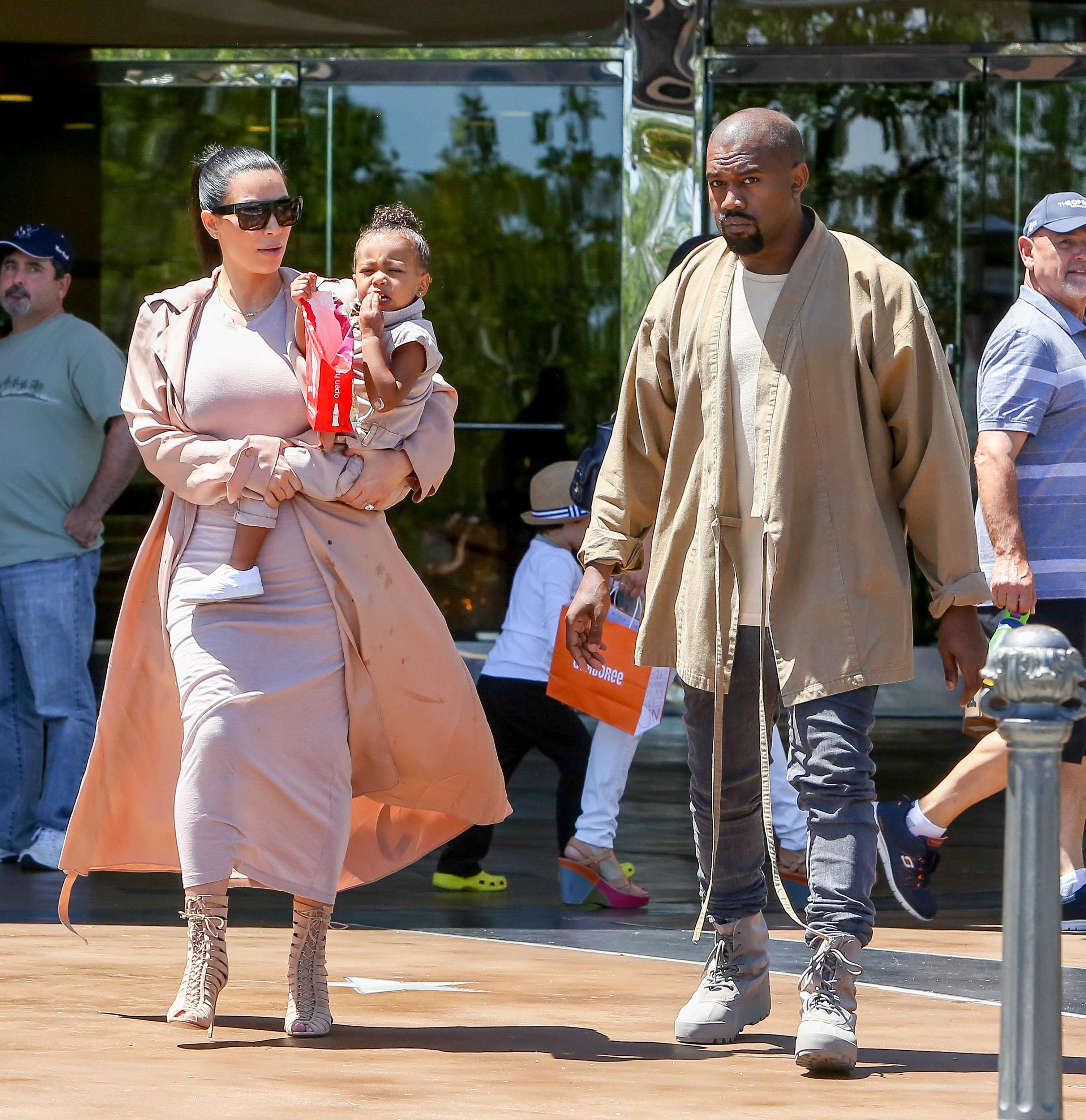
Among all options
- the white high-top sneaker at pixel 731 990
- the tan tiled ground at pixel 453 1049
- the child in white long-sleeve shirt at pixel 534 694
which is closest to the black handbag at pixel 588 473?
the child in white long-sleeve shirt at pixel 534 694

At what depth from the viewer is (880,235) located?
1261 cm

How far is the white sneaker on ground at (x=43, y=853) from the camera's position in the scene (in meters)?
7.03

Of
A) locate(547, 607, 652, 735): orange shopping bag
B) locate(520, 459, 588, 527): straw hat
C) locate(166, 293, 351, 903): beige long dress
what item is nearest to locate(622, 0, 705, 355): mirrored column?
locate(520, 459, 588, 527): straw hat

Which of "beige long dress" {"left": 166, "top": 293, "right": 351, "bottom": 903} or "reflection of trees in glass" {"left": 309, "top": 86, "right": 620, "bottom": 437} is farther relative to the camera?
"reflection of trees in glass" {"left": 309, "top": 86, "right": 620, "bottom": 437}

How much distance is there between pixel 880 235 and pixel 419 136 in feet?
9.75

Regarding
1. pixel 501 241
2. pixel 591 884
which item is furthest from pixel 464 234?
pixel 591 884

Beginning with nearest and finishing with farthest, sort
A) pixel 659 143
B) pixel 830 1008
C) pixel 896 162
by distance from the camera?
pixel 830 1008, pixel 659 143, pixel 896 162

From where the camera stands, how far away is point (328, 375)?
172 inches

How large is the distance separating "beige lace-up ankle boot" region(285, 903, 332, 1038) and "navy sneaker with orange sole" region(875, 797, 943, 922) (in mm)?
2195

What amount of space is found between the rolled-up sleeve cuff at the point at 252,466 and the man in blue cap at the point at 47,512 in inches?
120

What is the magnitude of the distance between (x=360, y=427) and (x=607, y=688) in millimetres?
2266

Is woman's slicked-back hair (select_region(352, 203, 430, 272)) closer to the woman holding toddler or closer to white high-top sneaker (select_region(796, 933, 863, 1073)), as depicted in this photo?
the woman holding toddler

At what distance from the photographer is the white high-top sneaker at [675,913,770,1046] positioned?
172 inches

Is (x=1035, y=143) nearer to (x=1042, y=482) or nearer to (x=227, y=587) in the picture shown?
(x=1042, y=482)
